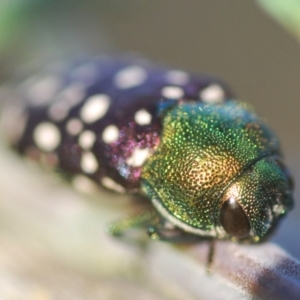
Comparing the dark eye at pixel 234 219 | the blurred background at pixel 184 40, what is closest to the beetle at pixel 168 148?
the dark eye at pixel 234 219

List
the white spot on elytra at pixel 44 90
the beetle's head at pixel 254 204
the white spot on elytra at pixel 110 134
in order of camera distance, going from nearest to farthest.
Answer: the beetle's head at pixel 254 204 < the white spot on elytra at pixel 110 134 < the white spot on elytra at pixel 44 90

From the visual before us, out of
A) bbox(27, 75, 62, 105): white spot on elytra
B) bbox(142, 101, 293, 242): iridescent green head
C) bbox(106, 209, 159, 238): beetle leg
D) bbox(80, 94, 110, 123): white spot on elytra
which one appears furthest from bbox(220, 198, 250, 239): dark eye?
bbox(27, 75, 62, 105): white spot on elytra

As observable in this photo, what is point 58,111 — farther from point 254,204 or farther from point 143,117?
point 254,204

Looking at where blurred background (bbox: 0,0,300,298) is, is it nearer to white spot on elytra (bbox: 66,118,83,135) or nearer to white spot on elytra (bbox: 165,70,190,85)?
white spot on elytra (bbox: 165,70,190,85)

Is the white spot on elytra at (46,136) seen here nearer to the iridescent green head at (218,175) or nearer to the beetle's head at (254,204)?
the iridescent green head at (218,175)

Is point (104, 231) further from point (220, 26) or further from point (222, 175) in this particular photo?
point (220, 26)

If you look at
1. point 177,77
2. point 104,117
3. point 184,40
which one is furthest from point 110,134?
point 184,40
